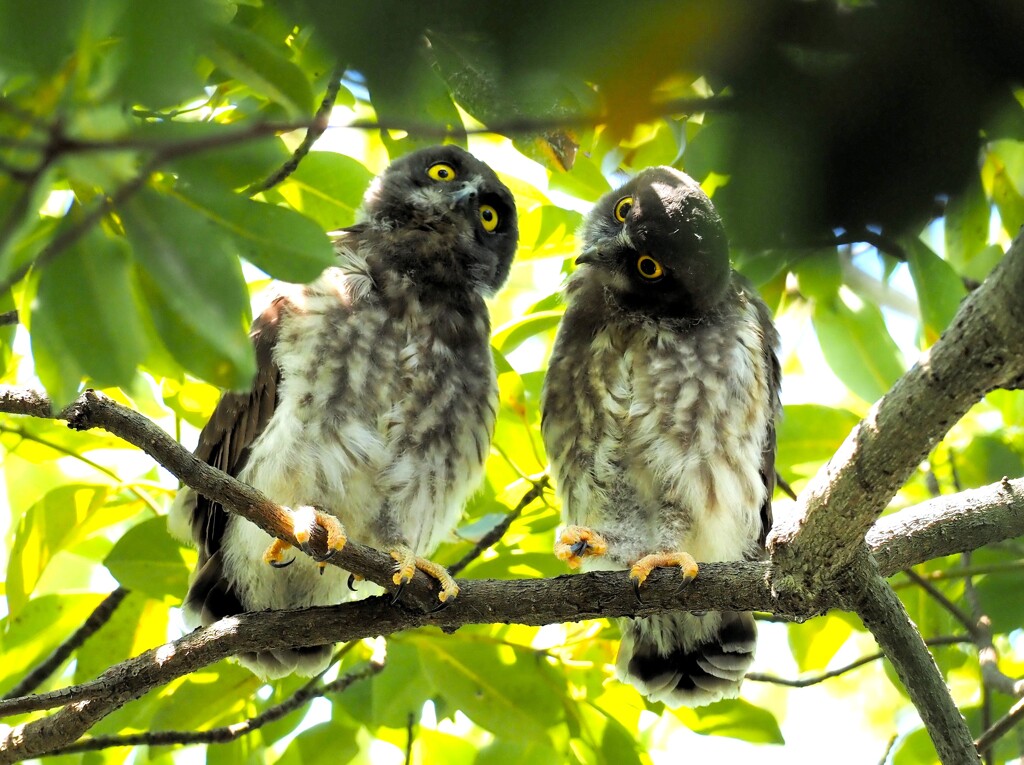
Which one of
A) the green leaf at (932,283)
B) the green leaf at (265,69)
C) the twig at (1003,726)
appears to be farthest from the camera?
the twig at (1003,726)

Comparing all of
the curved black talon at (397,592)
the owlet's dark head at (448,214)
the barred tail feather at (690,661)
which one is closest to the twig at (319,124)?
the owlet's dark head at (448,214)

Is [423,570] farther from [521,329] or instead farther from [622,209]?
[622,209]

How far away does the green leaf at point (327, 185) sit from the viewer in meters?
3.70

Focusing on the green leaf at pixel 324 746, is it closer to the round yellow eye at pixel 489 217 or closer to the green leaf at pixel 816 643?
the green leaf at pixel 816 643

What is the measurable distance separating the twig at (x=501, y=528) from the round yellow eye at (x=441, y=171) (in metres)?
1.30

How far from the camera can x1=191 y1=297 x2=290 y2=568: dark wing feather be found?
145 inches

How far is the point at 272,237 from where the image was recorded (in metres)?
1.44

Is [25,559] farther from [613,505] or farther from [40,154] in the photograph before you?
[40,154]

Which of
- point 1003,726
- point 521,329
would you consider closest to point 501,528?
point 521,329

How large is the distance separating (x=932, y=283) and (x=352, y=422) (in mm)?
2652

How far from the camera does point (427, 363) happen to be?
3.84 meters

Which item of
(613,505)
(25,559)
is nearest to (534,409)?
(613,505)

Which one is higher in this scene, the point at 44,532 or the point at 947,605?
the point at 44,532

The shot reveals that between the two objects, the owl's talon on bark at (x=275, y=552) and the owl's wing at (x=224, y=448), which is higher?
the owl's wing at (x=224, y=448)
